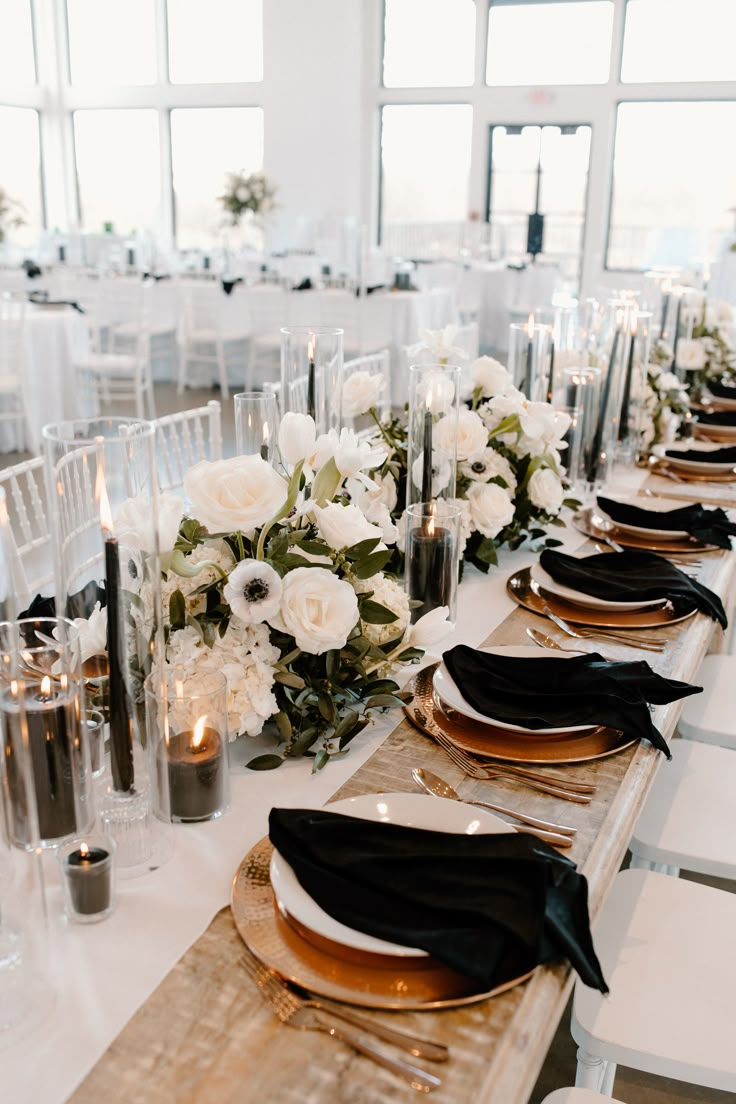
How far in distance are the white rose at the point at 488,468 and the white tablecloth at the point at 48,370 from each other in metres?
4.28

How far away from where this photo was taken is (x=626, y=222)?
11.0m

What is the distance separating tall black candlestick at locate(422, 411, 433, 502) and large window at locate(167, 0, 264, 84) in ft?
35.6

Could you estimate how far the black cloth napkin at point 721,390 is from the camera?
11.8ft

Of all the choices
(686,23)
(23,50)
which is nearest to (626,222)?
(686,23)

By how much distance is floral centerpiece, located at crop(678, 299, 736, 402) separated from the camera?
3500mm

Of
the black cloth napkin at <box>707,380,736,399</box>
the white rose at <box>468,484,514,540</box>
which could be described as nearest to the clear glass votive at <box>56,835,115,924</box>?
the white rose at <box>468,484,514,540</box>

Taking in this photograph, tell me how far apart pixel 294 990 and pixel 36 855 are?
0.24 metres

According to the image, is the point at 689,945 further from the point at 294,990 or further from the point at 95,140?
the point at 95,140

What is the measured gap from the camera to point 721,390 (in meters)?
3.63

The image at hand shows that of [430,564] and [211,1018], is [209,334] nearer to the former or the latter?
[430,564]

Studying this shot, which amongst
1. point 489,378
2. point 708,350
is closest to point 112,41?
point 708,350

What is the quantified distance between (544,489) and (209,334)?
237 inches

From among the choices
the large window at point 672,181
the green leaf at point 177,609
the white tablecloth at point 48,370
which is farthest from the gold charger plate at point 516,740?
the large window at point 672,181

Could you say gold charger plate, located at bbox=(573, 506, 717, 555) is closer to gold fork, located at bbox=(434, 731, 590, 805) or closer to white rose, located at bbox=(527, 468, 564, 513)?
white rose, located at bbox=(527, 468, 564, 513)
